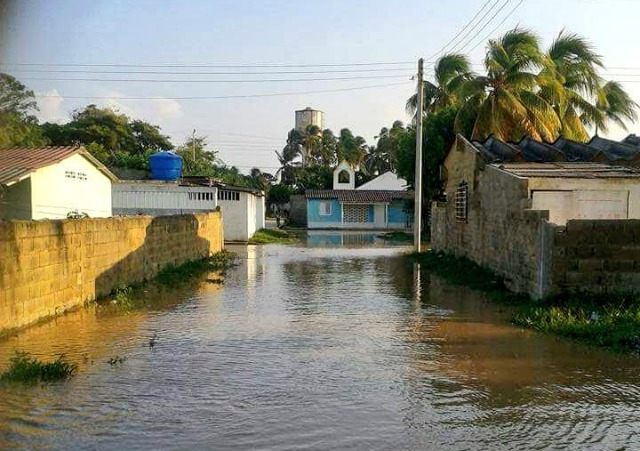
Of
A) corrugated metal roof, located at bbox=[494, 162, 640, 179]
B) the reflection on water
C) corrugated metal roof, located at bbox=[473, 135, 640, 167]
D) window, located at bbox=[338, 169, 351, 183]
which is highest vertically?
window, located at bbox=[338, 169, 351, 183]

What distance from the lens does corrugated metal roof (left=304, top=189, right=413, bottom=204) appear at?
50500 mm

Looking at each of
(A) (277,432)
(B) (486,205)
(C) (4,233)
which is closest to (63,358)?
(C) (4,233)

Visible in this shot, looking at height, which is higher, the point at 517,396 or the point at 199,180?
the point at 199,180

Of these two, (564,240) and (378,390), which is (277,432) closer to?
(378,390)

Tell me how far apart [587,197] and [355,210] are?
3881 cm

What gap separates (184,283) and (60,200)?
7.89 metres

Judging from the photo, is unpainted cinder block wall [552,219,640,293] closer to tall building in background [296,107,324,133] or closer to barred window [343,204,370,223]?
barred window [343,204,370,223]

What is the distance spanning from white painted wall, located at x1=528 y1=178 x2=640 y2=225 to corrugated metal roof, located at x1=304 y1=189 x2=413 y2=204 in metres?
36.0

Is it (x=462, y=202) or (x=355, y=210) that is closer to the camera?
(x=462, y=202)

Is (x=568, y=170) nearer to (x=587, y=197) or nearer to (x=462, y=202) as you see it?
(x=587, y=197)

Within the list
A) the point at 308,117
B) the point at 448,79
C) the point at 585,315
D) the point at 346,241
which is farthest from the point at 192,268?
the point at 308,117

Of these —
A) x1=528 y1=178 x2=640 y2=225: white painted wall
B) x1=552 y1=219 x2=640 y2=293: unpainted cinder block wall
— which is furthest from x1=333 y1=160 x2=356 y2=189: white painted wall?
x1=552 y1=219 x2=640 y2=293: unpainted cinder block wall

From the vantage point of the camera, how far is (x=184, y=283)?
1549 centimetres

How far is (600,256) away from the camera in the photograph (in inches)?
416
